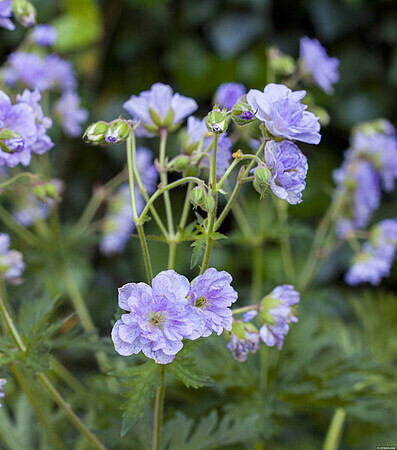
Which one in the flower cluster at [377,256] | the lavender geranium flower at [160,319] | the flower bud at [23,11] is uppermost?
the flower bud at [23,11]

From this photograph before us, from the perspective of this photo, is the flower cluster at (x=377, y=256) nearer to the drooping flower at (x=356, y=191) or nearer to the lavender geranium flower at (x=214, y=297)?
the drooping flower at (x=356, y=191)

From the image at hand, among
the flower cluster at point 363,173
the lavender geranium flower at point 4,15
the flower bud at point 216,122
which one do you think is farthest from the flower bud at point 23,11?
the flower cluster at point 363,173

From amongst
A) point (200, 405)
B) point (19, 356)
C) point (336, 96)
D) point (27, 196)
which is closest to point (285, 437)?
point (200, 405)

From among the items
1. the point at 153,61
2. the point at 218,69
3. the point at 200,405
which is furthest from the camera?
the point at 153,61

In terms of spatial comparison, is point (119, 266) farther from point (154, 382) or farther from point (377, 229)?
point (154, 382)

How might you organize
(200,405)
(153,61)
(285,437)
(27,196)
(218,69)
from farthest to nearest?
(153,61) < (218,69) < (27,196) < (285,437) < (200,405)

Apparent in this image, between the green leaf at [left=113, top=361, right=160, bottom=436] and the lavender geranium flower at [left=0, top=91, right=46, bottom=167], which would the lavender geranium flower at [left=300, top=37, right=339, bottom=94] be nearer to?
the lavender geranium flower at [left=0, top=91, right=46, bottom=167]

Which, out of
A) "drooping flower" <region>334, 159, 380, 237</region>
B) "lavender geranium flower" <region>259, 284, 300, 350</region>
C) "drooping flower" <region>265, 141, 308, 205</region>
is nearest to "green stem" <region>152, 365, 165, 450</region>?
"lavender geranium flower" <region>259, 284, 300, 350</region>
